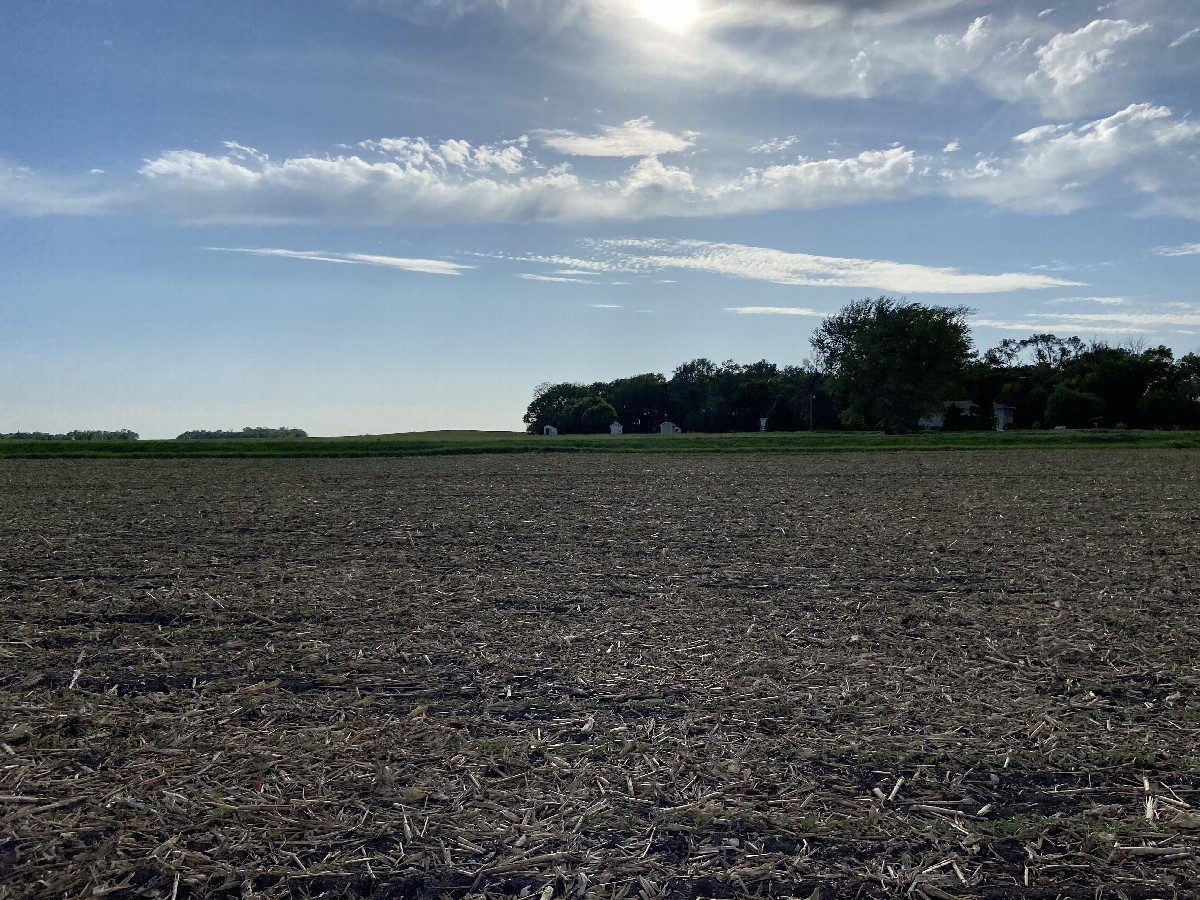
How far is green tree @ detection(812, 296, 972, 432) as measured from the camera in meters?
86.9

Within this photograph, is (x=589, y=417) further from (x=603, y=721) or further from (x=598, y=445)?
(x=603, y=721)

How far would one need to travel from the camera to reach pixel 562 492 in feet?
85.2

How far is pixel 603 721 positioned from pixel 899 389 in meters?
85.9

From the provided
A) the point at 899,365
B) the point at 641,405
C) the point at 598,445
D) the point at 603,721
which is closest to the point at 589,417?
the point at 641,405

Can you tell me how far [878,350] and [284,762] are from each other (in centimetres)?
8737

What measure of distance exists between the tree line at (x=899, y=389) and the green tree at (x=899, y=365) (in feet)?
0.34

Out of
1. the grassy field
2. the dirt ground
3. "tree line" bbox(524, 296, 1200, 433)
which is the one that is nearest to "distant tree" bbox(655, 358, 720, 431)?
"tree line" bbox(524, 296, 1200, 433)

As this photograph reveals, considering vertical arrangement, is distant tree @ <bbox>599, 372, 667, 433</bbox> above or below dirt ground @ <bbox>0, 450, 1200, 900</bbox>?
above

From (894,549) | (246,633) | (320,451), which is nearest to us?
(246,633)

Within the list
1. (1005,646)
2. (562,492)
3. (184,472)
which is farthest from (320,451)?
(1005,646)

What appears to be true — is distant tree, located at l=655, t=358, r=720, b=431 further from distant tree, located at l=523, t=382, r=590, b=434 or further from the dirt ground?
the dirt ground

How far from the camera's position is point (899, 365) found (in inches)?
3418

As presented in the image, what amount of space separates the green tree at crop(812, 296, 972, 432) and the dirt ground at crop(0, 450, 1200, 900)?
75564 millimetres

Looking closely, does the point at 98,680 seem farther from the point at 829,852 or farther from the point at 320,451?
the point at 320,451
